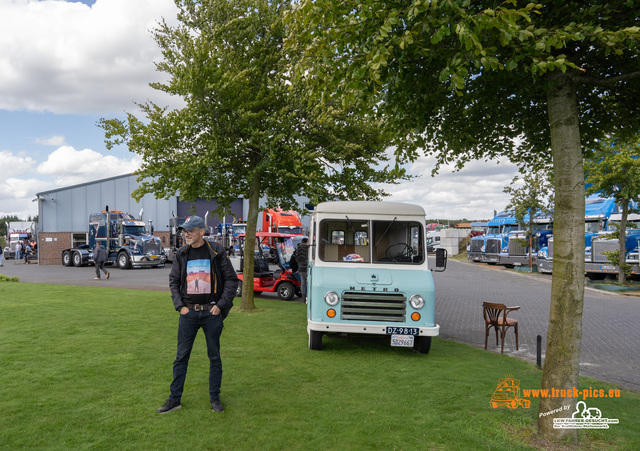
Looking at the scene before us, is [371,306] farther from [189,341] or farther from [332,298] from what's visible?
[189,341]

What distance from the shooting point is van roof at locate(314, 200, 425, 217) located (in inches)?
322

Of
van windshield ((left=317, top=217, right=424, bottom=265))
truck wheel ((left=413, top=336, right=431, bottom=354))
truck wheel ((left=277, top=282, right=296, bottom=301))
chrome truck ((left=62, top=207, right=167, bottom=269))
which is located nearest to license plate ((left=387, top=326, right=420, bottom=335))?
truck wheel ((left=413, top=336, right=431, bottom=354))

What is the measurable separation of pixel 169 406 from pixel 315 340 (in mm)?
3288

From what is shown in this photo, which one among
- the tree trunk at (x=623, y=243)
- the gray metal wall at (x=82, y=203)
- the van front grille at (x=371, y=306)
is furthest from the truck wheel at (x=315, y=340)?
the gray metal wall at (x=82, y=203)

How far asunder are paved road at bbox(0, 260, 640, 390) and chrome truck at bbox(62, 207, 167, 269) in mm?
5795

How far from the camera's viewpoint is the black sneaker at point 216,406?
4797 mm

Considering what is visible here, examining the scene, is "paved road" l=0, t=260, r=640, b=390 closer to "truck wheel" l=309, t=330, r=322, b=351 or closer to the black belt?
"truck wheel" l=309, t=330, r=322, b=351

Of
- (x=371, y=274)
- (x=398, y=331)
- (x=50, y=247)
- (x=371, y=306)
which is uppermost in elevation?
(x=371, y=274)

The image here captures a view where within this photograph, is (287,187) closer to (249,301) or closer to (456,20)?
(249,301)

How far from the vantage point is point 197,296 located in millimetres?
4805

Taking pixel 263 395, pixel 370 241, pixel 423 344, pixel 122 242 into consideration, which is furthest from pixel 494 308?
pixel 122 242

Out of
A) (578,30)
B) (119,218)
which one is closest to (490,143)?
(578,30)

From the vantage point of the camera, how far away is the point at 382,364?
699 centimetres

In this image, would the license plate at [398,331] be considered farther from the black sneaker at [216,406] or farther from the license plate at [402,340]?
the black sneaker at [216,406]
